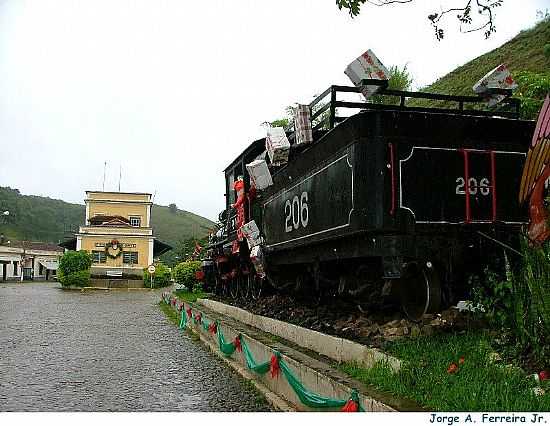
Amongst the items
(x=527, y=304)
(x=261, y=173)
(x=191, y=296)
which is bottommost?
(x=191, y=296)

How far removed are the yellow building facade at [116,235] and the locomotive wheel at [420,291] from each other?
3565cm

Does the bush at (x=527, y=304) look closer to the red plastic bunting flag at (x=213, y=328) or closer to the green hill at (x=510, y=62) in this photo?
the red plastic bunting flag at (x=213, y=328)

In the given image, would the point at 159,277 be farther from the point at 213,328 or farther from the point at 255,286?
the point at 213,328

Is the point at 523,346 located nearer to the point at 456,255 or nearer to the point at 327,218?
the point at 456,255

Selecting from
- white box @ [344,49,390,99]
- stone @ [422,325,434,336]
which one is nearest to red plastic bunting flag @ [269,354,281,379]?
stone @ [422,325,434,336]

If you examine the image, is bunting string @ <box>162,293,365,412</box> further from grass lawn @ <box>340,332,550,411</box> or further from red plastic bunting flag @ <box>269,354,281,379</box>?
grass lawn @ <box>340,332,550,411</box>

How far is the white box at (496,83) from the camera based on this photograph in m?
6.34

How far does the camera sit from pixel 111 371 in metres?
7.01

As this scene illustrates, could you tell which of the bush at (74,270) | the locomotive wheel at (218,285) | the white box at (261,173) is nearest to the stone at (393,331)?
the white box at (261,173)

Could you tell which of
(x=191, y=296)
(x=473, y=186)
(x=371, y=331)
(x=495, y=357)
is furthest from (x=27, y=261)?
(x=495, y=357)

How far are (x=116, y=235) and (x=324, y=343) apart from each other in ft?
120

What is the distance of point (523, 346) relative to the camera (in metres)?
4.22

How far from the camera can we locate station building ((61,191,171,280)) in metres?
40.5
